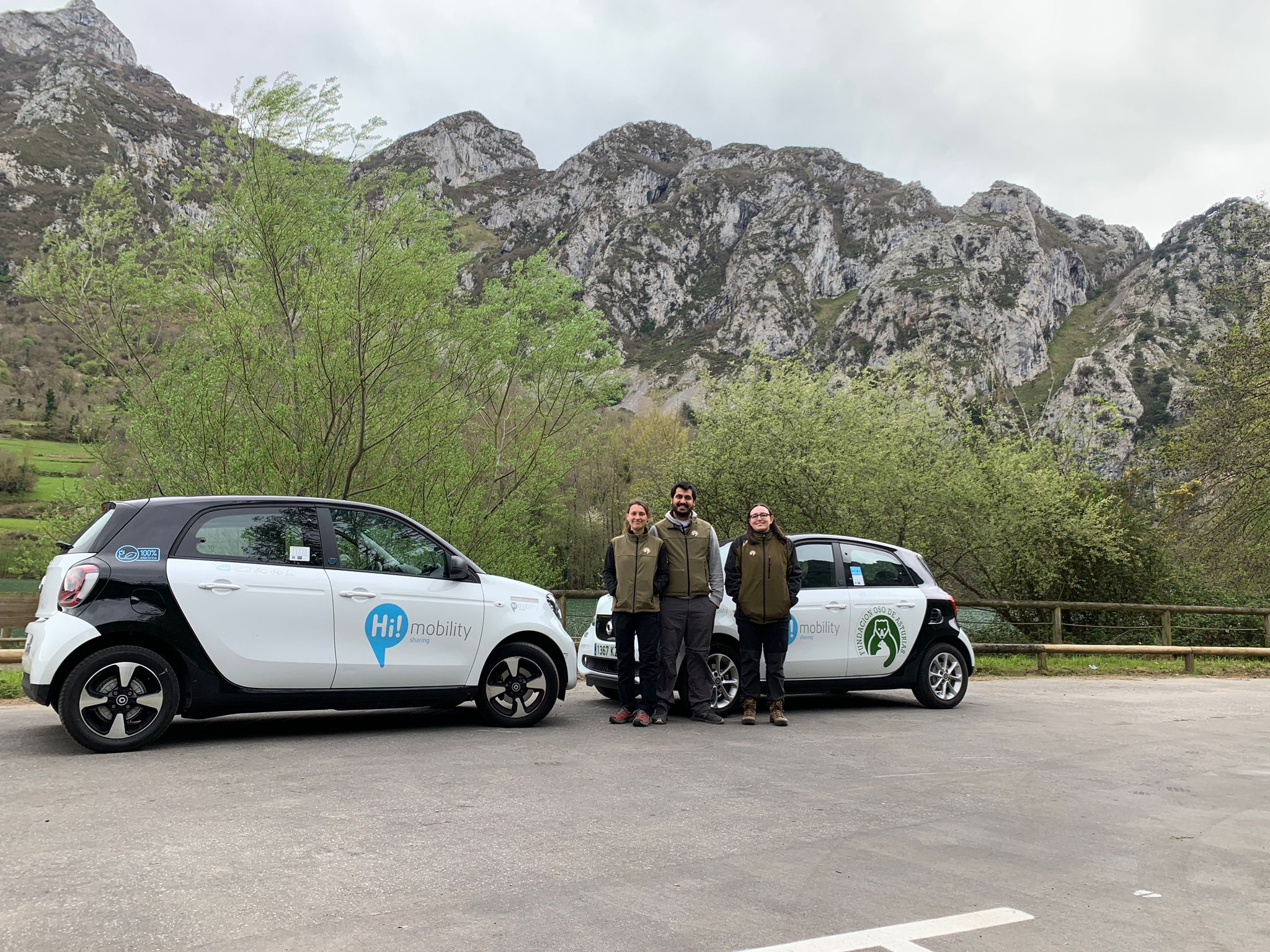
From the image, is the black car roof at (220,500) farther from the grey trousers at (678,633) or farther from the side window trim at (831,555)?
the side window trim at (831,555)

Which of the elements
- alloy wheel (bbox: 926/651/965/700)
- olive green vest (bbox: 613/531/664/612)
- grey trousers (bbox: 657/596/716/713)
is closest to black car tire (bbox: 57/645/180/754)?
olive green vest (bbox: 613/531/664/612)

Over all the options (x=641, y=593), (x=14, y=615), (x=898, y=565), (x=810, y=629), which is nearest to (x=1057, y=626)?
(x=898, y=565)

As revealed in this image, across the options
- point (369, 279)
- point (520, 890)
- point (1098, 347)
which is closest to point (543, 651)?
point (520, 890)

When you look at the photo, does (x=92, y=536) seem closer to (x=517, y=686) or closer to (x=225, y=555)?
(x=225, y=555)

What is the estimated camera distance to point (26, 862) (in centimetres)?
386

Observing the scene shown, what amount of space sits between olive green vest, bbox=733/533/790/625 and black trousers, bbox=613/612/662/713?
0.88 metres

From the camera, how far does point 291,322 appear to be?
14242 mm

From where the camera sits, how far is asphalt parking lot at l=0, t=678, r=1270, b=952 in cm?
337

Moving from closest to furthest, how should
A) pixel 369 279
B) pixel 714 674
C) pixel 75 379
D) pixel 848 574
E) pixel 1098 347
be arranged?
pixel 714 674 → pixel 848 574 → pixel 369 279 → pixel 75 379 → pixel 1098 347

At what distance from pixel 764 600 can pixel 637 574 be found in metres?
1.19

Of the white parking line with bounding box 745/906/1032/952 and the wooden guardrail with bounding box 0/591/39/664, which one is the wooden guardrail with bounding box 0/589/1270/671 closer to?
the wooden guardrail with bounding box 0/591/39/664

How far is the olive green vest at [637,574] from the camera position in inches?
322

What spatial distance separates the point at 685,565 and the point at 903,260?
171 m

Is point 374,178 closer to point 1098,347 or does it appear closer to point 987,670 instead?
point 987,670
